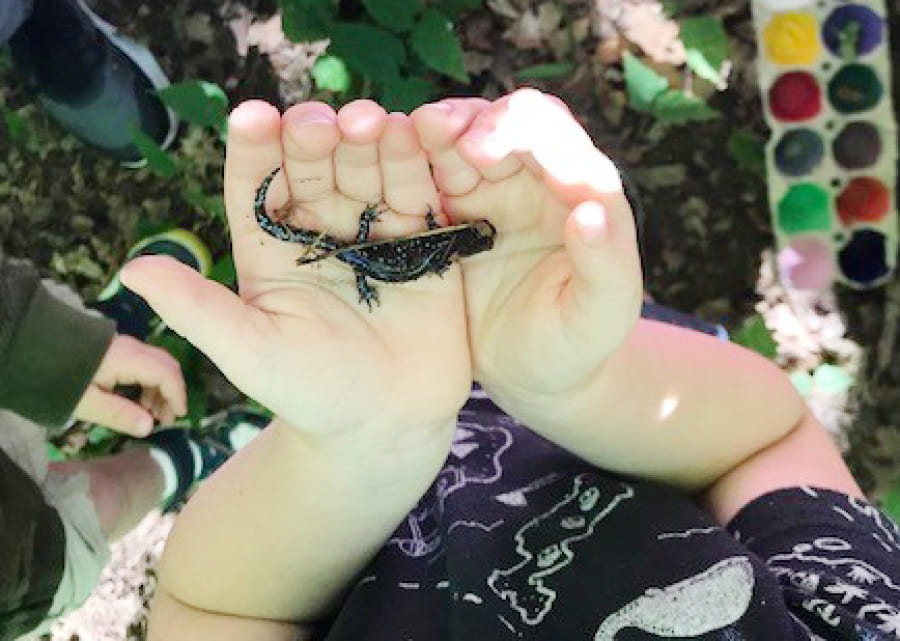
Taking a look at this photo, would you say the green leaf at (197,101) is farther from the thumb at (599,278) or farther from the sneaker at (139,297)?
the thumb at (599,278)

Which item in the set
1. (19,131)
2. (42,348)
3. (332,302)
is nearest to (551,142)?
(332,302)

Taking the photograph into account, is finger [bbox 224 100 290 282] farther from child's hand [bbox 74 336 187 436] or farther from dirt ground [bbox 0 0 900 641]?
dirt ground [bbox 0 0 900 641]

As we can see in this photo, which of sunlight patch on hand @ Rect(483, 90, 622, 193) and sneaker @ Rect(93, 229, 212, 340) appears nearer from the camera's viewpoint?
sunlight patch on hand @ Rect(483, 90, 622, 193)

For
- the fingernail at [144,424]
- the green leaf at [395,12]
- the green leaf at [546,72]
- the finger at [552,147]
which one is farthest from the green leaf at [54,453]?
the finger at [552,147]

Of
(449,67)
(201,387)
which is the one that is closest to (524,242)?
(449,67)

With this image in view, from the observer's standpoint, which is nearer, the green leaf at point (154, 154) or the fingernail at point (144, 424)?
the fingernail at point (144, 424)

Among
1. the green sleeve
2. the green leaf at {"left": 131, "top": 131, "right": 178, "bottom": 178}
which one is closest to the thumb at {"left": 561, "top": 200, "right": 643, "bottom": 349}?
the green sleeve

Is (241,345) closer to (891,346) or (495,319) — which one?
(495,319)

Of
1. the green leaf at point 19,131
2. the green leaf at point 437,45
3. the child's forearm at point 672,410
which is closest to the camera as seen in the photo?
the child's forearm at point 672,410

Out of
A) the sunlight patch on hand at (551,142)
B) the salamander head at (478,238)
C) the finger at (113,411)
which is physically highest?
the sunlight patch on hand at (551,142)
